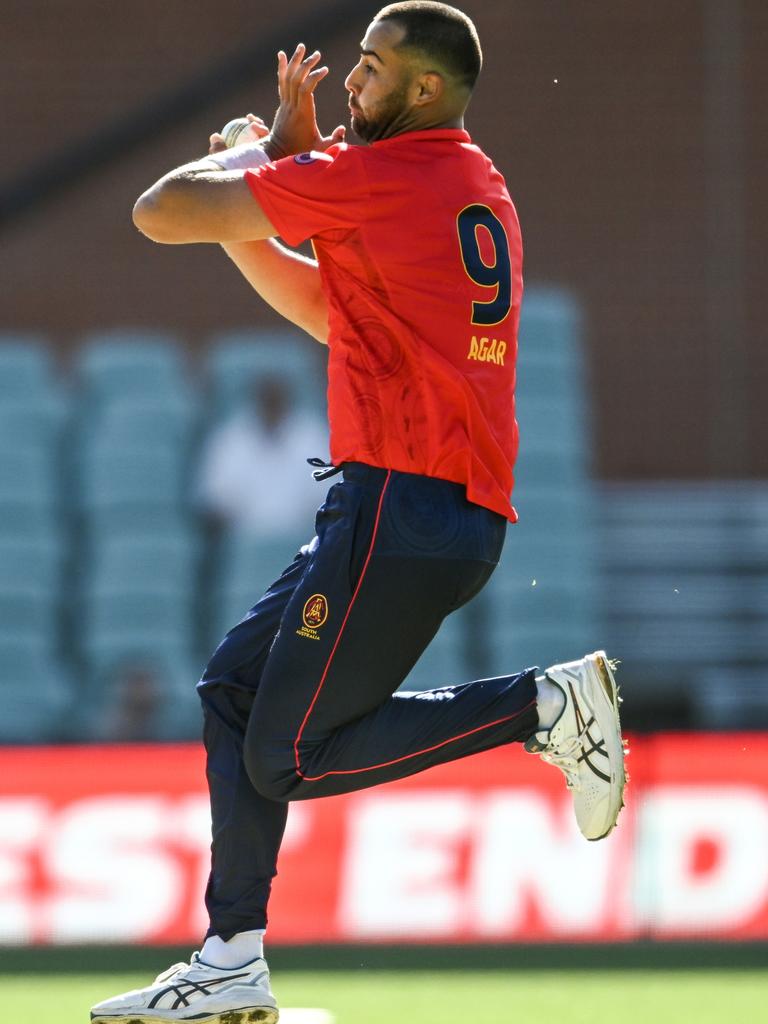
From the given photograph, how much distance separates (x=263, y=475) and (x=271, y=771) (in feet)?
20.2

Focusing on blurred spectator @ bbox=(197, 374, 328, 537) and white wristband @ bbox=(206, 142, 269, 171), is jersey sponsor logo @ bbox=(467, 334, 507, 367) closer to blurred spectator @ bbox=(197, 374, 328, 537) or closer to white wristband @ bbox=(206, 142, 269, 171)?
white wristband @ bbox=(206, 142, 269, 171)

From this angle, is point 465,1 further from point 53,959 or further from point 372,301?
point 372,301

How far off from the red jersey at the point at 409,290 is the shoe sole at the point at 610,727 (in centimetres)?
53

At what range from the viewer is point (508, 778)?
6.91 m

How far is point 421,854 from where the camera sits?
6.79m

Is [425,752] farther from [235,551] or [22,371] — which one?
[22,371]

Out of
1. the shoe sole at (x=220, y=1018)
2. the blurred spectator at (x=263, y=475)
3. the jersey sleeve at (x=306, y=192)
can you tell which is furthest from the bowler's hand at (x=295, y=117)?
the blurred spectator at (x=263, y=475)

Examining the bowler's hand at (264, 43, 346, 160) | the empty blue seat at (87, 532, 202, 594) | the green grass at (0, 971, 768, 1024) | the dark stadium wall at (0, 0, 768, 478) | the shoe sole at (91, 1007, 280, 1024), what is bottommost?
the green grass at (0, 971, 768, 1024)

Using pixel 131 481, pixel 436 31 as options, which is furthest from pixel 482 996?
pixel 131 481

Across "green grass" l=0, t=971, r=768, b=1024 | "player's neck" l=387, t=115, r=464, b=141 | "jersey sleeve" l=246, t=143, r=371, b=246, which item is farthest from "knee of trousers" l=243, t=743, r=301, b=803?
"green grass" l=0, t=971, r=768, b=1024

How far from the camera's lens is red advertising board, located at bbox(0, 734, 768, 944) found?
22.1 ft

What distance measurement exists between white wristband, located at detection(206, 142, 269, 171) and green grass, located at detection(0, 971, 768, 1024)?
2.42 metres

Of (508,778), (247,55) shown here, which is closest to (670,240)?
(247,55)

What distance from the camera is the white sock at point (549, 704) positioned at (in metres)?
4.41
